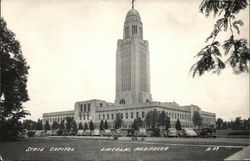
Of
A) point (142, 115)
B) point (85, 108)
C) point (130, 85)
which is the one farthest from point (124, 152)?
point (85, 108)

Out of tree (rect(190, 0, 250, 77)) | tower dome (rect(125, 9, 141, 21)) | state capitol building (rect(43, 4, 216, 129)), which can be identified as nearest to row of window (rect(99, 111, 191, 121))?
state capitol building (rect(43, 4, 216, 129))

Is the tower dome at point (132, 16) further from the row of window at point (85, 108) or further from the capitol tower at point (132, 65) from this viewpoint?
the row of window at point (85, 108)

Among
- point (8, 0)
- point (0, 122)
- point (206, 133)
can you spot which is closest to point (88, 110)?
point (206, 133)

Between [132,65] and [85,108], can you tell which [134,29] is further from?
[85,108]

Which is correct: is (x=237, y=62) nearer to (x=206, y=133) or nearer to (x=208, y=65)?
(x=208, y=65)

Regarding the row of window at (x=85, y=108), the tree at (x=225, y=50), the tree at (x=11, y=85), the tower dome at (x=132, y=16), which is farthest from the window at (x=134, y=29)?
the tree at (x=225, y=50)
